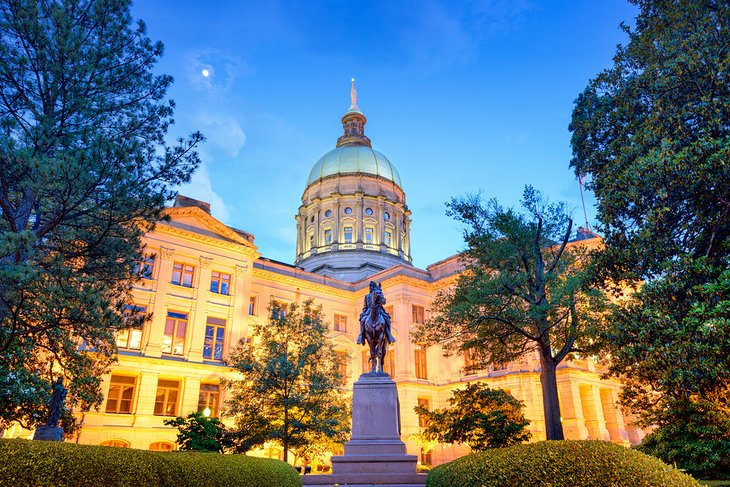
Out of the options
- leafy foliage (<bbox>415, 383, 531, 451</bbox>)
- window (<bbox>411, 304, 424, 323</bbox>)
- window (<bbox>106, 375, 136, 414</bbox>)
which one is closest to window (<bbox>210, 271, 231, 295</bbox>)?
window (<bbox>106, 375, 136, 414</bbox>)

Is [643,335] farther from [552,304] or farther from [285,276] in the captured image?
[285,276]

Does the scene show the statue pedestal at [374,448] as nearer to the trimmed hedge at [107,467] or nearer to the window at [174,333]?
the trimmed hedge at [107,467]

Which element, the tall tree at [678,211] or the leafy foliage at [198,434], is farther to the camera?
the leafy foliage at [198,434]

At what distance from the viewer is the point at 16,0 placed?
13836mm

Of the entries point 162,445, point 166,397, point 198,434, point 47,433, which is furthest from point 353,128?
point 47,433

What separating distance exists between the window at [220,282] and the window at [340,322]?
13.1 metres

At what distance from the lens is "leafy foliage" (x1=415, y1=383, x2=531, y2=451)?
22906 millimetres

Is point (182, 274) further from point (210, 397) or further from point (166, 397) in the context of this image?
point (210, 397)

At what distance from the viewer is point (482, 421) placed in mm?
23422

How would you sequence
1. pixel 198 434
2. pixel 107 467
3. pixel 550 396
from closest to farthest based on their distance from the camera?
pixel 107 467, pixel 198 434, pixel 550 396

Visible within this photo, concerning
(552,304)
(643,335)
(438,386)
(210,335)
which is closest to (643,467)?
(643,335)

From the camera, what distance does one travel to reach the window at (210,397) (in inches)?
1439

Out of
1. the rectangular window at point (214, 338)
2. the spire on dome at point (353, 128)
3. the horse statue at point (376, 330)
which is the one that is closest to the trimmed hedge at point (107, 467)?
the horse statue at point (376, 330)

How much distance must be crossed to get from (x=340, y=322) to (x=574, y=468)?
4476 centimetres
